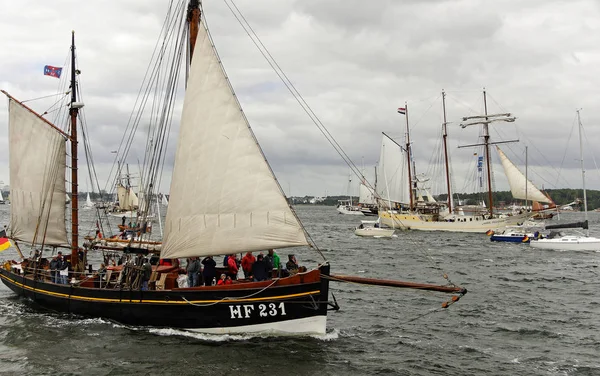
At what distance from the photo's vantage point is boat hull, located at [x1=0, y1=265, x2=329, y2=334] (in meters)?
21.2

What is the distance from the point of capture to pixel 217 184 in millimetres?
21672

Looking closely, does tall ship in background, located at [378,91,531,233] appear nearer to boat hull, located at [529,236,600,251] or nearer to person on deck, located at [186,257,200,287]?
boat hull, located at [529,236,600,251]

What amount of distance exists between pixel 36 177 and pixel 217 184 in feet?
54.1

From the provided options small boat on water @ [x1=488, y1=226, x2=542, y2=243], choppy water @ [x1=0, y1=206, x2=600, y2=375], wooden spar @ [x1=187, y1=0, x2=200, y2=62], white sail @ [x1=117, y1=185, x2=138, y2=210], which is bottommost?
choppy water @ [x1=0, y1=206, x2=600, y2=375]

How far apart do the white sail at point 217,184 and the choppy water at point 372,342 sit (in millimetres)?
3900

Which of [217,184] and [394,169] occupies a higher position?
[394,169]

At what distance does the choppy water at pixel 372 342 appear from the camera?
19.8m

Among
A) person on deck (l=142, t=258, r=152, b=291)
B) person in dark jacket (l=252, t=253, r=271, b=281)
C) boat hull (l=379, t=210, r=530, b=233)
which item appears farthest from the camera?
boat hull (l=379, t=210, r=530, b=233)

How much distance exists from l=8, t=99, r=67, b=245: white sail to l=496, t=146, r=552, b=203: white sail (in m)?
82.9

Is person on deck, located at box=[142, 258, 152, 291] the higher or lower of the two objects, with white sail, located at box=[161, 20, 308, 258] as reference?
lower

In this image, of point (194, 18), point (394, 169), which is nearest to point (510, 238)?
point (394, 169)

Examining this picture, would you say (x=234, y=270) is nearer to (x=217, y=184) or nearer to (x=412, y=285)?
(x=217, y=184)

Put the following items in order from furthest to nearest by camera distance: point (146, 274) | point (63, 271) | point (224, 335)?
1. point (63, 271)
2. point (146, 274)
3. point (224, 335)

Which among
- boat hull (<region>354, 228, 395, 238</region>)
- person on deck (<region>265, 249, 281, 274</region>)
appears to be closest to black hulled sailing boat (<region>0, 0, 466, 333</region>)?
person on deck (<region>265, 249, 281, 274</region>)
